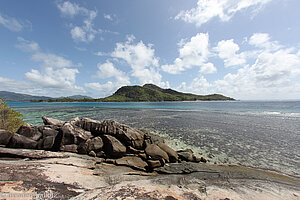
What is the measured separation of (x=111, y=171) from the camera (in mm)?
9984

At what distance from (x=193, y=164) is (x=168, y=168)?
304 cm

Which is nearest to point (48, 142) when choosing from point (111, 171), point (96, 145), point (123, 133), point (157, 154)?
point (96, 145)

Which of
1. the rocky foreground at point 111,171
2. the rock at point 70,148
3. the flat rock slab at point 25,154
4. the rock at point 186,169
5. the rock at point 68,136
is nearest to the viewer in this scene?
the rocky foreground at point 111,171

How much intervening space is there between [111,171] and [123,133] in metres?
5.40

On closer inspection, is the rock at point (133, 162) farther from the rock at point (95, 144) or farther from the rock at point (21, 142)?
the rock at point (21, 142)

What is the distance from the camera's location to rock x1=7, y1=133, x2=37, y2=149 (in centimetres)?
1182

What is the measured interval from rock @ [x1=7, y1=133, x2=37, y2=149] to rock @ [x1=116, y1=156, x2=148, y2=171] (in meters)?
9.89

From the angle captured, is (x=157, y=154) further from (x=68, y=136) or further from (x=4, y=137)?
(x=4, y=137)

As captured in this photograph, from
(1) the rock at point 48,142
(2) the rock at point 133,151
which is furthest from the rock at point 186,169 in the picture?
(1) the rock at point 48,142

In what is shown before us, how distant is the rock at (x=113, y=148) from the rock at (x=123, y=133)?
107 centimetres

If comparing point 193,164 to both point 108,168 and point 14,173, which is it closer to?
point 108,168

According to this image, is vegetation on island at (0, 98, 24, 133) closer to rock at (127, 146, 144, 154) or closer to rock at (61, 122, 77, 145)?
rock at (61, 122, 77, 145)

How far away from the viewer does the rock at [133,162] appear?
37.1 ft

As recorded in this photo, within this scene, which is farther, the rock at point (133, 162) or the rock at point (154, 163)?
the rock at point (154, 163)
